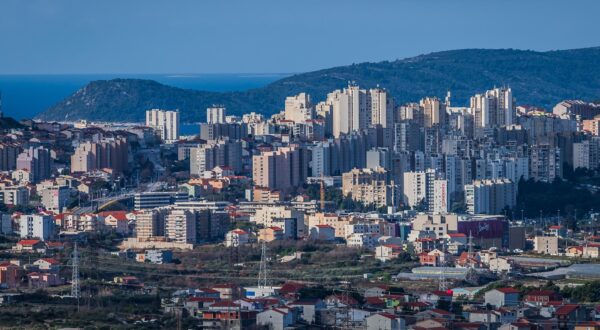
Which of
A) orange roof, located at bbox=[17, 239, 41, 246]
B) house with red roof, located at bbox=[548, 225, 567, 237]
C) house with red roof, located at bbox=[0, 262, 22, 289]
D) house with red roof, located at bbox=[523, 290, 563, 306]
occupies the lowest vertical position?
house with red roof, located at bbox=[523, 290, 563, 306]

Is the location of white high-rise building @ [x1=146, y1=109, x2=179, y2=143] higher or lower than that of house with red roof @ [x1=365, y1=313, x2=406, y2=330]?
higher

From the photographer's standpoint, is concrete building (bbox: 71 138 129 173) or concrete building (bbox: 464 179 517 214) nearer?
concrete building (bbox: 464 179 517 214)

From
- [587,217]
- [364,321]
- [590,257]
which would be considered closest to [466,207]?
[587,217]

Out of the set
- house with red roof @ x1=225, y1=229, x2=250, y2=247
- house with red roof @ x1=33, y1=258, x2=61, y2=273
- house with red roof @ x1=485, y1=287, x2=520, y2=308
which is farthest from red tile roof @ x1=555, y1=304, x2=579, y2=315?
house with red roof @ x1=225, y1=229, x2=250, y2=247

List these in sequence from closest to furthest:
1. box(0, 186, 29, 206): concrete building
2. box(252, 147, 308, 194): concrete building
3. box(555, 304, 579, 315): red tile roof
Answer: box(555, 304, 579, 315): red tile roof → box(0, 186, 29, 206): concrete building → box(252, 147, 308, 194): concrete building

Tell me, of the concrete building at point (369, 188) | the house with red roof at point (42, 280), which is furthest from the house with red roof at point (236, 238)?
the concrete building at point (369, 188)

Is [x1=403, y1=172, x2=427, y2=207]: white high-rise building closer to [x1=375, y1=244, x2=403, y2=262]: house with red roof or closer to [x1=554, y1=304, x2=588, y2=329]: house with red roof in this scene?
[x1=375, y1=244, x2=403, y2=262]: house with red roof

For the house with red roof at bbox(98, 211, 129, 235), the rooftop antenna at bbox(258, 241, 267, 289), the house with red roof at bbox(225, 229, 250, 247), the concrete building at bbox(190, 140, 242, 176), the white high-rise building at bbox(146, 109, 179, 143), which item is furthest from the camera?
the white high-rise building at bbox(146, 109, 179, 143)
